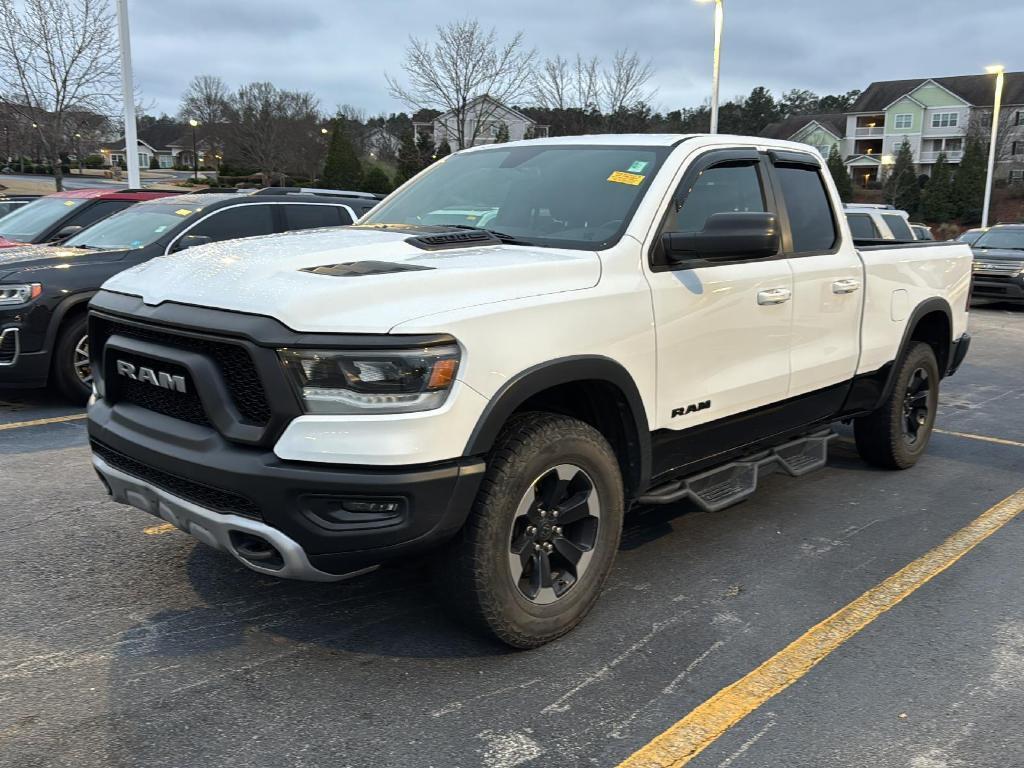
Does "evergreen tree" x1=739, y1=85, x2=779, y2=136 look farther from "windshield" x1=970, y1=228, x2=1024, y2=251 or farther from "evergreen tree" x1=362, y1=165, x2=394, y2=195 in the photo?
"windshield" x1=970, y1=228, x2=1024, y2=251

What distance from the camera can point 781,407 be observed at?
4.48 m

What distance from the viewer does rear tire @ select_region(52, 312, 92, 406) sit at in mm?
7070

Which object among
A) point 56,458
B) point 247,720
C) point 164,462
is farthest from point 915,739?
point 56,458

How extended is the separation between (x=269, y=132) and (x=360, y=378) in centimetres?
4976

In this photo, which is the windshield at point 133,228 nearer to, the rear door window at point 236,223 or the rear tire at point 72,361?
the rear door window at point 236,223

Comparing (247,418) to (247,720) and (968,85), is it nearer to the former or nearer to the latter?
(247,720)

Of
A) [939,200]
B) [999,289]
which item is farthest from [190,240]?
[939,200]

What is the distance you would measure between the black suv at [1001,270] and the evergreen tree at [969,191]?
40591 mm

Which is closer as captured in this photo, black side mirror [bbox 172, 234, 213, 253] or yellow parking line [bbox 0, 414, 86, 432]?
yellow parking line [bbox 0, 414, 86, 432]

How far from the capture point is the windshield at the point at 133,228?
7.84 metres

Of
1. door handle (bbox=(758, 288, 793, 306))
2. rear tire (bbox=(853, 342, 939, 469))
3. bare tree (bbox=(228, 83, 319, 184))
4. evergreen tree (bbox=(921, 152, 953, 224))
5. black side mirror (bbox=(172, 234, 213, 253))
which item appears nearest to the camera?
door handle (bbox=(758, 288, 793, 306))

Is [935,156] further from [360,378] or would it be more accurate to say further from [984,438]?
[360,378]

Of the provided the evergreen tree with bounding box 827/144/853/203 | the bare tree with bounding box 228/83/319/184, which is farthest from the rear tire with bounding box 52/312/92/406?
the evergreen tree with bounding box 827/144/853/203

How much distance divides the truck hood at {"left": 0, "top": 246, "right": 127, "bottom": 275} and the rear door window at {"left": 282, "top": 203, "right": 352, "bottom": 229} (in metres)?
1.75
